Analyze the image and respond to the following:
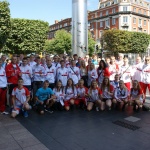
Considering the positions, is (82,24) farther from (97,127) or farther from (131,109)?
(97,127)

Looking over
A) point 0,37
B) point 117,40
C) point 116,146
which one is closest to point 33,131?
point 116,146

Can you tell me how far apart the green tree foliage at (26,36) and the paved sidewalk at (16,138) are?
27616 millimetres

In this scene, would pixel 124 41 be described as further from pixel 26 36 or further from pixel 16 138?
pixel 16 138

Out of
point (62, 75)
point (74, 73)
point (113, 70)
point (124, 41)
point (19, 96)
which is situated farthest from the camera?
point (124, 41)

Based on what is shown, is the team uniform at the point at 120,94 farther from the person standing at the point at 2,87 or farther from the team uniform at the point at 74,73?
the person standing at the point at 2,87

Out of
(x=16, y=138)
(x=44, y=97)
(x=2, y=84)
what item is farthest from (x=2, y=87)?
(x=16, y=138)

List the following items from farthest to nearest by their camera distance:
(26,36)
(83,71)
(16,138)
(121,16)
→ (121,16) < (26,36) < (83,71) < (16,138)

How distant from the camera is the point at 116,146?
480 centimetres

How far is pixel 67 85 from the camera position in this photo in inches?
330

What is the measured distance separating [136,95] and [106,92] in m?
1.08

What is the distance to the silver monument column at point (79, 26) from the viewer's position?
14.7m

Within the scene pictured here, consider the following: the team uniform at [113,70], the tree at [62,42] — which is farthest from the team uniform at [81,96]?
the tree at [62,42]

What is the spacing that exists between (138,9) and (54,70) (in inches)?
2864

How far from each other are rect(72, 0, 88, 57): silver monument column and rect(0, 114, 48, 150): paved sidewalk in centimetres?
932
